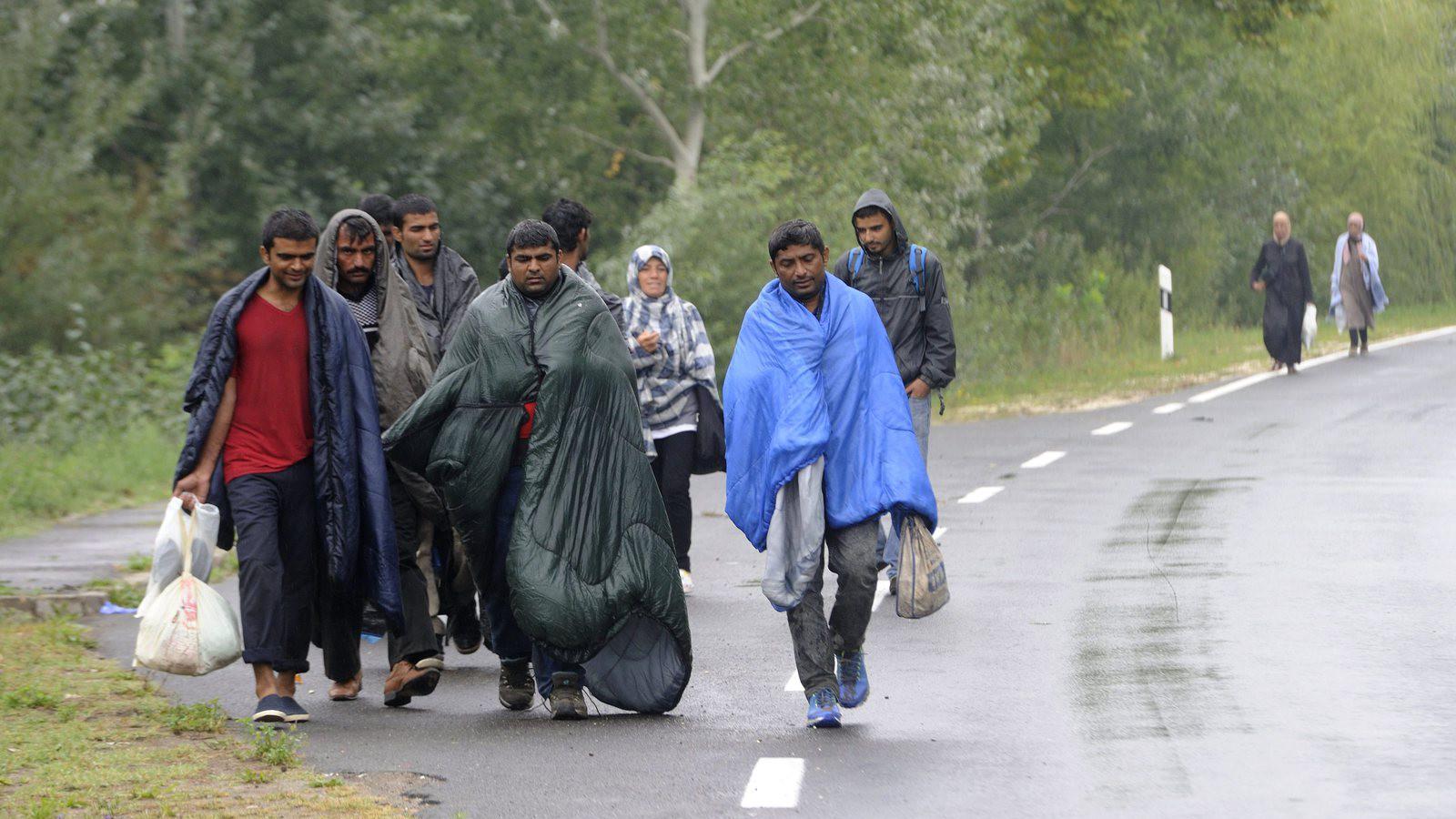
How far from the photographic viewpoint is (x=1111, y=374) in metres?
24.3

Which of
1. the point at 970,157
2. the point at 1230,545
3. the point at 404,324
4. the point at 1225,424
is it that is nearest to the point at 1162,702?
the point at 404,324

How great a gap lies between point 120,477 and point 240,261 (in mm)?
12139

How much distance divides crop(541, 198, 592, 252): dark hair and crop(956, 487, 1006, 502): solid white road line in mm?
5211

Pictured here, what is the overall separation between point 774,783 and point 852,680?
979mm

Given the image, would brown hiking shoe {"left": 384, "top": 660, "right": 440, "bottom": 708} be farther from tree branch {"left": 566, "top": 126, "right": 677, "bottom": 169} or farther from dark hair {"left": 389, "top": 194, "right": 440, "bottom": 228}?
tree branch {"left": 566, "top": 126, "right": 677, "bottom": 169}

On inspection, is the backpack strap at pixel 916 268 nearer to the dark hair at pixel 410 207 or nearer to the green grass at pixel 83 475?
the dark hair at pixel 410 207

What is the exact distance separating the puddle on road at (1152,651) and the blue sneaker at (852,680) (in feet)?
2.36

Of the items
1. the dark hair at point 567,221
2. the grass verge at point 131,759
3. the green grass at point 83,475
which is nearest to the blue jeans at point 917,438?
the dark hair at point 567,221

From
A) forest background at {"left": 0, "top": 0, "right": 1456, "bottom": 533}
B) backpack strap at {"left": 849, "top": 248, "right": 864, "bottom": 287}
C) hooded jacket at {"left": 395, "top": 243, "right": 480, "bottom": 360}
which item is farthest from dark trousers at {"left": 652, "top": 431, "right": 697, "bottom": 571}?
forest background at {"left": 0, "top": 0, "right": 1456, "bottom": 533}

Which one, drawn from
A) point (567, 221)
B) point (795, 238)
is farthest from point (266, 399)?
point (795, 238)

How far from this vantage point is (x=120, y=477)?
17.0 meters

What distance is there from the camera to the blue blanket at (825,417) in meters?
7.16

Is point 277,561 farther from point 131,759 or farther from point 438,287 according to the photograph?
point 438,287

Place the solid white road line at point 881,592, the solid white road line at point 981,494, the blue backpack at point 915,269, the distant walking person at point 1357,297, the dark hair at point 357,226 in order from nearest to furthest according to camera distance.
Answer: the dark hair at point 357,226
the solid white road line at point 881,592
the blue backpack at point 915,269
the solid white road line at point 981,494
the distant walking person at point 1357,297
